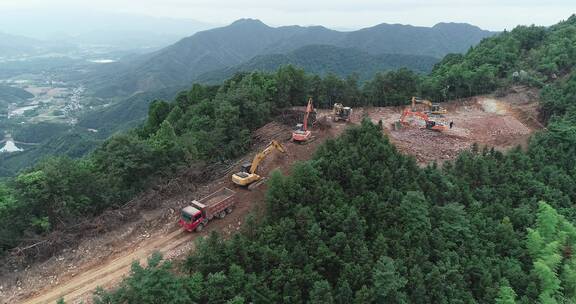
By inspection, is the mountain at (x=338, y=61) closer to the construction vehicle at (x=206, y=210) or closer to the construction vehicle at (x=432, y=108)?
the construction vehicle at (x=432, y=108)

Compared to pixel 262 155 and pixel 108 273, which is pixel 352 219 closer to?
pixel 262 155

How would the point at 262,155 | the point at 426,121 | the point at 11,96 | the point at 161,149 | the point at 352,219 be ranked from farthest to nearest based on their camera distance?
the point at 11,96 → the point at 426,121 → the point at 161,149 → the point at 262,155 → the point at 352,219

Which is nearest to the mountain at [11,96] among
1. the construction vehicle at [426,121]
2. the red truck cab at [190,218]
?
the red truck cab at [190,218]

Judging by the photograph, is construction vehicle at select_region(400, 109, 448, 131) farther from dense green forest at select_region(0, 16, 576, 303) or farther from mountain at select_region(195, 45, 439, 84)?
mountain at select_region(195, 45, 439, 84)

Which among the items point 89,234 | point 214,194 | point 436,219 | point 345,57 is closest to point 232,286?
point 214,194

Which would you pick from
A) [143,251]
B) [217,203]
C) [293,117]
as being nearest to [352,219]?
[217,203]

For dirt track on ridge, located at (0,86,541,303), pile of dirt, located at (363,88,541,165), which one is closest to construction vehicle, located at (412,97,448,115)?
pile of dirt, located at (363,88,541,165)
